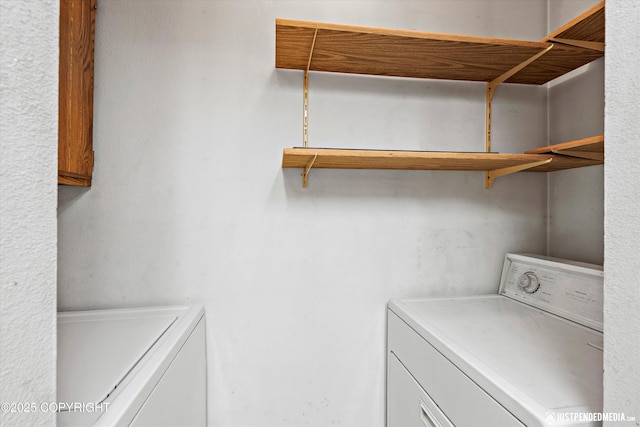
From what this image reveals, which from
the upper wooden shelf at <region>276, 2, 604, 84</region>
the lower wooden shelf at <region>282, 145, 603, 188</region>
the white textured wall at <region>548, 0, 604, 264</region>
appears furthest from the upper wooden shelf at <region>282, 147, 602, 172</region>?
the upper wooden shelf at <region>276, 2, 604, 84</region>

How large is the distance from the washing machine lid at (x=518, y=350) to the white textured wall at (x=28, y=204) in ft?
2.75

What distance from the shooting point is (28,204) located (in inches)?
14.9

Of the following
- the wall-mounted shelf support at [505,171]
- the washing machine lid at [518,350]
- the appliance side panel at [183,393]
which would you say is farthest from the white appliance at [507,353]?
the appliance side panel at [183,393]

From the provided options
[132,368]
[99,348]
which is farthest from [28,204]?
[99,348]

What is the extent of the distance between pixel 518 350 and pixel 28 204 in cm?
112

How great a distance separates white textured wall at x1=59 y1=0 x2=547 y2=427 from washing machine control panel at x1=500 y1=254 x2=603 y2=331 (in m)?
0.10

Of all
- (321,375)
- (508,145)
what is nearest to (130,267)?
(321,375)

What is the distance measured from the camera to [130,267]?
1269 millimetres

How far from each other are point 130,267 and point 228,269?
1.24ft

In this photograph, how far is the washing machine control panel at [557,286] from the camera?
1.07 m

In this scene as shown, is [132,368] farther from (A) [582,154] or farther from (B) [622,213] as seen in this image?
(A) [582,154]

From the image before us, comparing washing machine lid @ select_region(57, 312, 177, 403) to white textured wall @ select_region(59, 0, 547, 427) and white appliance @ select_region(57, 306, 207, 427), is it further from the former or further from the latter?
white textured wall @ select_region(59, 0, 547, 427)

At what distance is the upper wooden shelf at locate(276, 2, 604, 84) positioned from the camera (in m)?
1.06

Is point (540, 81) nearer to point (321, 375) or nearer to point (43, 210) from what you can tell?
point (321, 375)
